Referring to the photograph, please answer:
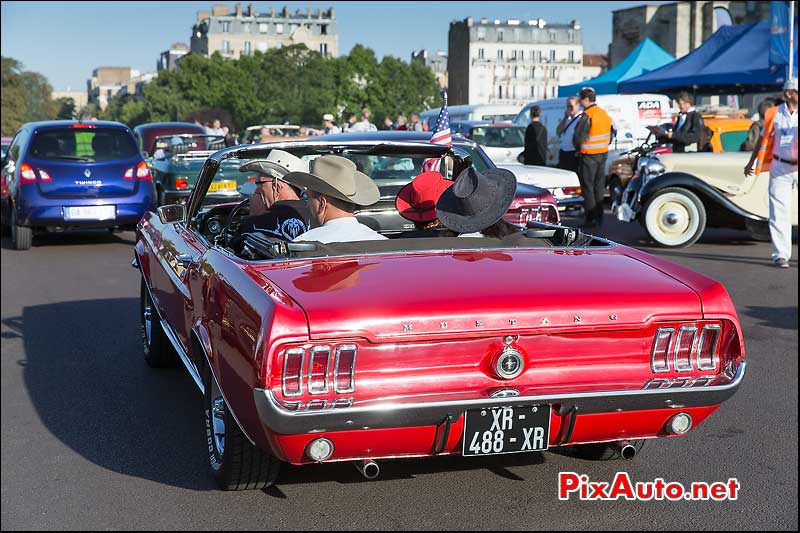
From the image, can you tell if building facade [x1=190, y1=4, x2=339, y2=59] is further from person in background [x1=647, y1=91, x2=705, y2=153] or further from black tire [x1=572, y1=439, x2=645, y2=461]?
black tire [x1=572, y1=439, x2=645, y2=461]

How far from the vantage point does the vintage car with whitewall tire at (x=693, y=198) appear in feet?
42.4

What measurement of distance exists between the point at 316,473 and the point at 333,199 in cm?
117

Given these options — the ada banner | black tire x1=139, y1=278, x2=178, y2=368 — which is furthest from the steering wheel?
the ada banner

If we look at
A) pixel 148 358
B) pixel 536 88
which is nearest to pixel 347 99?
pixel 536 88

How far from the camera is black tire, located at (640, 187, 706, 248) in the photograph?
13.2 metres

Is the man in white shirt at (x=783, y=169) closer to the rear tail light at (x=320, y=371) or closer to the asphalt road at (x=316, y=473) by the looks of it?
the asphalt road at (x=316, y=473)

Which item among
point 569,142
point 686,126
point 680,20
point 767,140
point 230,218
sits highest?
point 680,20

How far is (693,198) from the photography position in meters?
13.1

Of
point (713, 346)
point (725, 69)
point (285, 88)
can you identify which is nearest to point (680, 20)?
point (285, 88)

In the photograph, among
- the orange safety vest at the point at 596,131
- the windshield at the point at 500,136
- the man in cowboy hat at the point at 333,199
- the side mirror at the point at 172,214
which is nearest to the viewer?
the man in cowboy hat at the point at 333,199

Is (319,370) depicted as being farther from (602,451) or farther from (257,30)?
(257,30)

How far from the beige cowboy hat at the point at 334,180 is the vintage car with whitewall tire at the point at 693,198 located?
29.5ft

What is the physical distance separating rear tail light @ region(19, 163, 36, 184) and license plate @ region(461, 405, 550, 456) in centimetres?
1119

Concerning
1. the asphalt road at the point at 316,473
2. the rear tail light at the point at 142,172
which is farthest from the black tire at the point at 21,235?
the asphalt road at the point at 316,473
